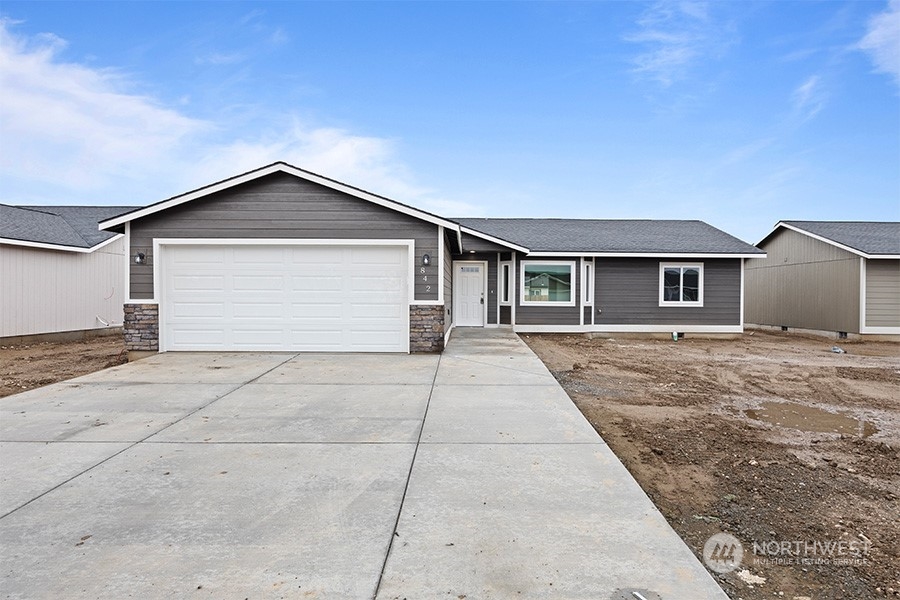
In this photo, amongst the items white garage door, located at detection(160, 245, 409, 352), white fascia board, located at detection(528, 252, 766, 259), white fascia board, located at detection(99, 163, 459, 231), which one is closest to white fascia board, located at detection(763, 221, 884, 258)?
white fascia board, located at detection(528, 252, 766, 259)

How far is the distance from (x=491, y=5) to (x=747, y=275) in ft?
52.7

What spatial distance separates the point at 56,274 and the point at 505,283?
13116mm

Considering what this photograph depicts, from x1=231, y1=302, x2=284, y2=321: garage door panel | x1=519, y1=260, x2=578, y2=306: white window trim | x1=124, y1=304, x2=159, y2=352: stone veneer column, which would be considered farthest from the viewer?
x1=519, y1=260, x2=578, y2=306: white window trim

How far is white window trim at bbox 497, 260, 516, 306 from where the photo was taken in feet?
49.7

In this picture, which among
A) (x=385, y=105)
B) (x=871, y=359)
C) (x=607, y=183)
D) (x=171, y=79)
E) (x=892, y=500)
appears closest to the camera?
(x=892, y=500)

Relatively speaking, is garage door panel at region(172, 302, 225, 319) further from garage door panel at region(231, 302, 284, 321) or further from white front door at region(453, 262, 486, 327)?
white front door at region(453, 262, 486, 327)

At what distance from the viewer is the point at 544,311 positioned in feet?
50.0

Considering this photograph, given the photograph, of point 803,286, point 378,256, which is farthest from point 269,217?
point 803,286

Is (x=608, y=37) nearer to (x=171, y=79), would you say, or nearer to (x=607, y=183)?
(x=607, y=183)

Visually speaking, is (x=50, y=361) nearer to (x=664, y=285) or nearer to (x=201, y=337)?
(x=201, y=337)

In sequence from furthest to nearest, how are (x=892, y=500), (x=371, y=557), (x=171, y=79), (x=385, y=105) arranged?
(x=385, y=105)
(x=171, y=79)
(x=892, y=500)
(x=371, y=557)

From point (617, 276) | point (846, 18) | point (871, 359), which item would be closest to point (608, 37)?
point (846, 18)

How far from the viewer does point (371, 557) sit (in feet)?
7.97

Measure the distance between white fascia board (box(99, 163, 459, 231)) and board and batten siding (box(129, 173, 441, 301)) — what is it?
0.16m
